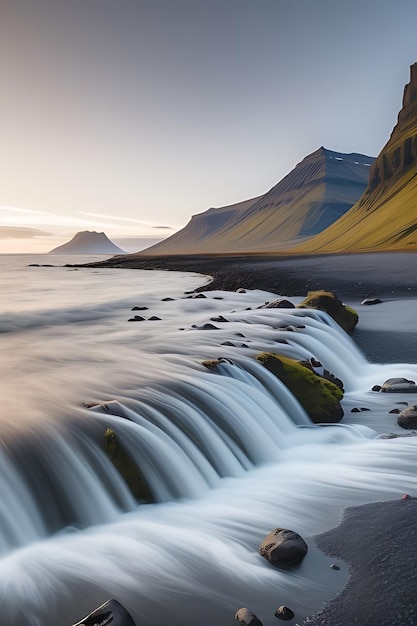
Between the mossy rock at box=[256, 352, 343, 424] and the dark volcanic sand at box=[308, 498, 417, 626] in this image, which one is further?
the mossy rock at box=[256, 352, 343, 424]

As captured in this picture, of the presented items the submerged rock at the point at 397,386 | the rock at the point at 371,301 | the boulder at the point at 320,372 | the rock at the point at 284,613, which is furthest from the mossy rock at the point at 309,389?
the rock at the point at 371,301

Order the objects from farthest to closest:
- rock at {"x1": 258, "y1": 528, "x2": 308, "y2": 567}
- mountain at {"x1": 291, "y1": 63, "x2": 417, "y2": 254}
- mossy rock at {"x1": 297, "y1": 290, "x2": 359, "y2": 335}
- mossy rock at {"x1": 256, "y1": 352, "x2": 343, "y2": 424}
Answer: mountain at {"x1": 291, "y1": 63, "x2": 417, "y2": 254} → mossy rock at {"x1": 297, "y1": 290, "x2": 359, "y2": 335} → mossy rock at {"x1": 256, "y1": 352, "x2": 343, "y2": 424} → rock at {"x1": 258, "y1": 528, "x2": 308, "y2": 567}

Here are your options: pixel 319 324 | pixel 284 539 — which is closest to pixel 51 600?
pixel 284 539

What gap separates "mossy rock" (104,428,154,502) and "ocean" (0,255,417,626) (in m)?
0.03

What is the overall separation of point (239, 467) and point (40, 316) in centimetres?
1570

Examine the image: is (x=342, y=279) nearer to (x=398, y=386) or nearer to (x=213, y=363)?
(x=398, y=386)

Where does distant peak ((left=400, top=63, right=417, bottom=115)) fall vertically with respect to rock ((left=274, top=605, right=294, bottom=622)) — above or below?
above

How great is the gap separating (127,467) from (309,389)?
4454 millimetres

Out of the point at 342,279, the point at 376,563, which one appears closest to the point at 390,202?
the point at 342,279

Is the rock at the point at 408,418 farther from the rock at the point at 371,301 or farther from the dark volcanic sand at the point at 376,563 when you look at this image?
the rock at the point at 371,301

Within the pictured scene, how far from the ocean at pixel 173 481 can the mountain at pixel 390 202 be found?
73209 millimetres

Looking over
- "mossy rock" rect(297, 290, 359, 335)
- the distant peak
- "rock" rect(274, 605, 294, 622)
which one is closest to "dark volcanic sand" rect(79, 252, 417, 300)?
"mossy rock" rect(297, 290, 359, 335)

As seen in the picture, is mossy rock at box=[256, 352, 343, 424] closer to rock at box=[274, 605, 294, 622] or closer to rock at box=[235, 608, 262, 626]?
rock at box=[274, 605, 294, 622]

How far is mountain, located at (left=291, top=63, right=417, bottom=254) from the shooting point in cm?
8525
